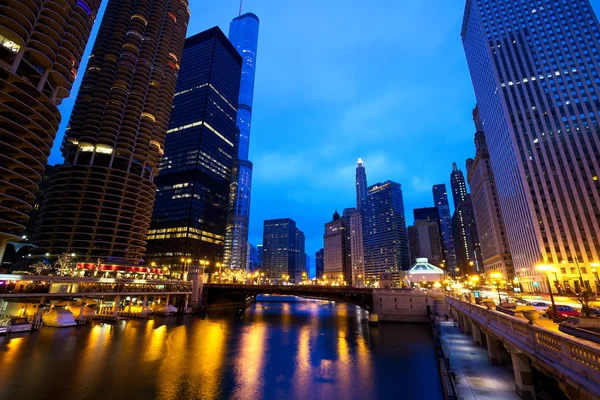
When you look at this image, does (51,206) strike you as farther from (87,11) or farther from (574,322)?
(574,322)

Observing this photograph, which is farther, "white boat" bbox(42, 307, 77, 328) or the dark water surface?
"white boat" bbox(42, 307, 77, 328)

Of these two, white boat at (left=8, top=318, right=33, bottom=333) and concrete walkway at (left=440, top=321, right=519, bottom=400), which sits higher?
white boat at (left=8, top=318, right=33, bottom=333)

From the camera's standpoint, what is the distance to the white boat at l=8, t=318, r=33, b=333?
50.1 meters

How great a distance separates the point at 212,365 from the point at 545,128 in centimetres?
13040

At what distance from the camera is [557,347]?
13508 mm

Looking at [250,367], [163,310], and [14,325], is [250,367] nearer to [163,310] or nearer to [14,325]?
[14,325]

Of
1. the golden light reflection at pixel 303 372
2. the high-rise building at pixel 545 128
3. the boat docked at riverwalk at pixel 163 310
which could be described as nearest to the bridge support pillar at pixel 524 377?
the golden light reflection at pixel 303 372

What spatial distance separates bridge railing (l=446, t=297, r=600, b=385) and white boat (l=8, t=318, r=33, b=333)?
234 ft

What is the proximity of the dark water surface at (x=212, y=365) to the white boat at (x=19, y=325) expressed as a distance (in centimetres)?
234

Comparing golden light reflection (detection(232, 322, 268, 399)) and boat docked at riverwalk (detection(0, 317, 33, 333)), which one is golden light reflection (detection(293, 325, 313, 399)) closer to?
golden light reflection (detection(232, 322, 268, 399))

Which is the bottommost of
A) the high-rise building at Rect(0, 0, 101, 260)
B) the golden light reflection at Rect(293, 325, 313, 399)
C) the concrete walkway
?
the golden light reflection at Rect(293, 325, 313, 399)

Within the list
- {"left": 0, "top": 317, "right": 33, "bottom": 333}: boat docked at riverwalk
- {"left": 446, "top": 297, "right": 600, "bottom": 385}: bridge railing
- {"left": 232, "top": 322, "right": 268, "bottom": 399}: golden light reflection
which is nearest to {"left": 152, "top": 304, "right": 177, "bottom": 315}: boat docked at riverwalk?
{"left": 0, "top": 317, "right": 33, "bottom": 333}: boat docked at riverwalk

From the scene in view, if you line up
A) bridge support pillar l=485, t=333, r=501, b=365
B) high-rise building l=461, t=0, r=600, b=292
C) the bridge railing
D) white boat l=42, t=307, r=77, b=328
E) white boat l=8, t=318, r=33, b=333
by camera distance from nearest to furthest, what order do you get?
1. the bridge railing
2. bridge support pillar l=485, t=333, r=501, b=365
3. white boat l=8, t=318, r=33, b=333
4. white boat l=42, t=307, r=77, b=328
5. high-rise building l=461, t=0, r=600, b=292

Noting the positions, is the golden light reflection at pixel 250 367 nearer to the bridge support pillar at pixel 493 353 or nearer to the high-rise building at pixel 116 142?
the bridge support pillar at pixel 493 353
